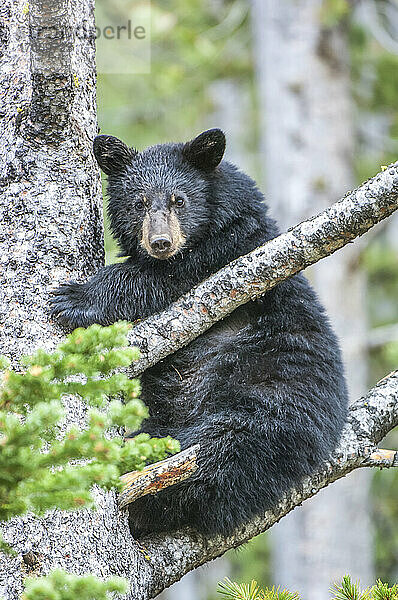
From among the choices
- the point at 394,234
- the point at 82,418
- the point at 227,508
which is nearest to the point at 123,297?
Answer: the point at 82,418

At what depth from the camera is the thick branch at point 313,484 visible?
9.32 ft

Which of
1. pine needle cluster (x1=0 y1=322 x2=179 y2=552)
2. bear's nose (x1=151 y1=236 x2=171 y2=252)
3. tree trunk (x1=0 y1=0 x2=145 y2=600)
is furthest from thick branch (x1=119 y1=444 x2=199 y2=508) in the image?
bear's nose (x1=151 y1=236 x2=171 y2=252)

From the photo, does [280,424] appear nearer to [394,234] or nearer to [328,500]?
[328,500]

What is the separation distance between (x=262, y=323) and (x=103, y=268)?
90 centimetres

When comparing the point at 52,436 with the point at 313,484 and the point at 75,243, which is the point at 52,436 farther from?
the point at 313,484

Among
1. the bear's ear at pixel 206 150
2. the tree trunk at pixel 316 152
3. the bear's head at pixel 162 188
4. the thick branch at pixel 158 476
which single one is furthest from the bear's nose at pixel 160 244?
the tree trunk at pixel 316 152

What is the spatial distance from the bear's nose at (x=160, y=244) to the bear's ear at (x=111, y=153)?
479mm

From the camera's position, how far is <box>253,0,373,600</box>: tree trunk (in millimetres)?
7887

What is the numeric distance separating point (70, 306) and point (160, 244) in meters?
0.67

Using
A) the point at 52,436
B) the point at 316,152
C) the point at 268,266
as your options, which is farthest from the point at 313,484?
the point at 316,152

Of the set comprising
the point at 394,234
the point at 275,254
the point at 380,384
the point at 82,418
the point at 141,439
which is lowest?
the point at 141,439

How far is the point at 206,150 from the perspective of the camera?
3920 mm

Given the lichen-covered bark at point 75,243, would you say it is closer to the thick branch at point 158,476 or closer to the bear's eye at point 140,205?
the thick branch at point 158,476

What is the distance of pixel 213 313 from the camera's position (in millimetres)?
2920
